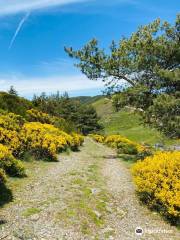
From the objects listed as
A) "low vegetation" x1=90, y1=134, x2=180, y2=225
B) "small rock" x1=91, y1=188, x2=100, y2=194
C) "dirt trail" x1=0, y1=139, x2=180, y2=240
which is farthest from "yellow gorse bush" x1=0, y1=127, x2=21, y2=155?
"low vegetation" x1=90, y1=134, x2=180, y2=225

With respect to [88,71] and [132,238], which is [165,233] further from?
[88,71]

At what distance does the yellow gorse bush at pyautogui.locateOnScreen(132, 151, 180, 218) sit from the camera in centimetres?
1209

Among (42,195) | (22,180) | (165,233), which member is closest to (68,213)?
(42,195)

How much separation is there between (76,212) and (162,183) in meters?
3.70

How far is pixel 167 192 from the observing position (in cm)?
1227

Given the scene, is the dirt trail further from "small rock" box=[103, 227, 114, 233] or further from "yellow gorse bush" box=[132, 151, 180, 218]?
"yellow gorse bush" box=[132, 151, 180, 218]

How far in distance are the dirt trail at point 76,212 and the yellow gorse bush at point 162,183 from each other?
20.0 inches

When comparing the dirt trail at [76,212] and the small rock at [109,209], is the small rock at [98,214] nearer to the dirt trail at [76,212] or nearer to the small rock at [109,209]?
the dirt trail at [76,212]

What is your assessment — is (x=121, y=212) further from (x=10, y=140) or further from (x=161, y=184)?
(x=10, y=140)

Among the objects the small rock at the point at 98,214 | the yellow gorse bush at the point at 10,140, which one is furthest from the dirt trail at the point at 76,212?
the yellow gorse bush at the point at 10,140

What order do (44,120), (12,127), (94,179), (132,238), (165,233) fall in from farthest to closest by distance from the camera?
(44,120)
(12,127)
(94,179)
(165,233)
(132,238)

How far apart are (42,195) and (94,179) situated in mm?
4219

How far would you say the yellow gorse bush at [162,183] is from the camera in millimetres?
12089

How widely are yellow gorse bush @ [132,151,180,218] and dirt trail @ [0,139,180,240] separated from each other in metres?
0.51
